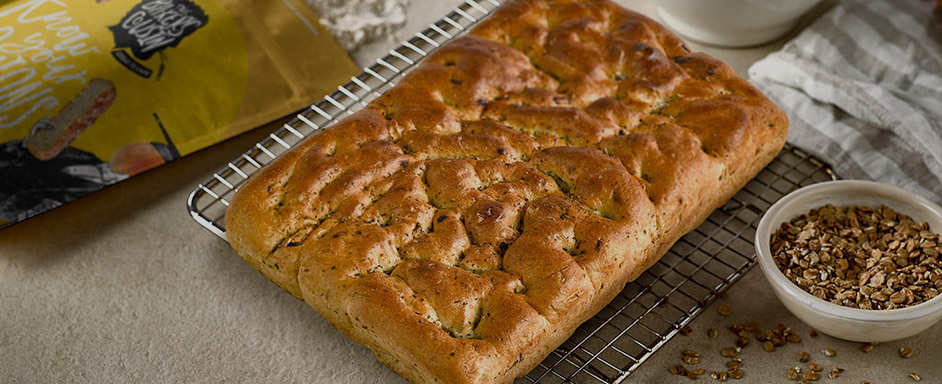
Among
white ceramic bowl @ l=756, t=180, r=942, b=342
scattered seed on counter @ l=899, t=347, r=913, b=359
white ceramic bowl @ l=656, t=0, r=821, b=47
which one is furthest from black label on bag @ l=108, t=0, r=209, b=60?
scattered seed on counter @ l=899, t=347, r=913, b=359

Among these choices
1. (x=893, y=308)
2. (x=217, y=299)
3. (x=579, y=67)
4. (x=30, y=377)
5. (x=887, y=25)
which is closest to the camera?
(x=893, y=308)

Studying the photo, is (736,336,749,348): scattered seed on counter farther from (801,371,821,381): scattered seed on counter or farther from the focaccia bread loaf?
the focaccia bread loaf

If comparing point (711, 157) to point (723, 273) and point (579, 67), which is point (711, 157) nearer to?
point (723, 273)

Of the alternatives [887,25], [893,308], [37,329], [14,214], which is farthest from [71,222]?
[887,25]

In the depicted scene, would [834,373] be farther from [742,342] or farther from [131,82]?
[131,82]

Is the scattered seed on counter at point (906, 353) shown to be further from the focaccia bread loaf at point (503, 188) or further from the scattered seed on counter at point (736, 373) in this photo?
the focaccia bread loaf at point (503, 188)
